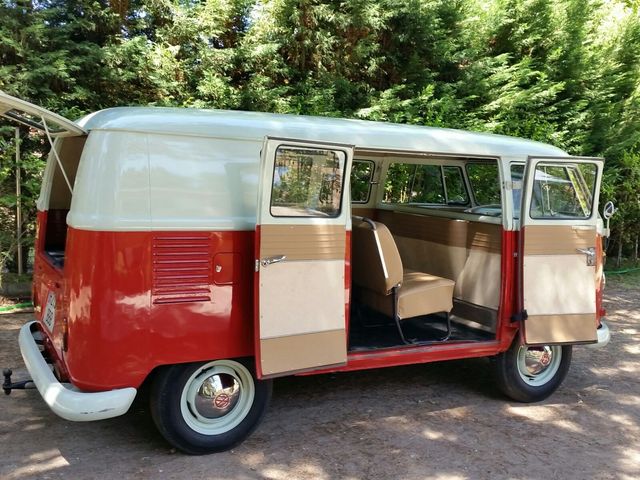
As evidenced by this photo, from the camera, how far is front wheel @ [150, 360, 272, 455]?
3.46 meters

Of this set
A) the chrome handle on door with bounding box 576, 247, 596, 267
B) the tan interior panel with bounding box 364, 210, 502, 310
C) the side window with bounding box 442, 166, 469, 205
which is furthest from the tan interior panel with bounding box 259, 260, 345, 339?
the side window with bounding box 442, 166, 469, 205

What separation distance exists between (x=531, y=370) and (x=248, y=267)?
2.63 metres

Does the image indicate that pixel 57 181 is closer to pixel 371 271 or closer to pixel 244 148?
pixel 244 148

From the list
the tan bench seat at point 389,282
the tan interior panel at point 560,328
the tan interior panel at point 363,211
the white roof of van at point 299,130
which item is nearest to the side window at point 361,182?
the tan interior panel at point 363,211

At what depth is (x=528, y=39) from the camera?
10.6 meters

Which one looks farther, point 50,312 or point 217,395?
point 50,312

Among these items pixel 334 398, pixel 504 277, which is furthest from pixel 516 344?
→ pixel 334 398

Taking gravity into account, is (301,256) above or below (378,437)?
above

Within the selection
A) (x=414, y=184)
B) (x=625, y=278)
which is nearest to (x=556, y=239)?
(x=414, y=184)

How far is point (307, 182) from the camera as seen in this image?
11.9ft

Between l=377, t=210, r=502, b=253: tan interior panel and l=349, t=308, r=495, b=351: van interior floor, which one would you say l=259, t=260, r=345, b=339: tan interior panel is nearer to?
l=349, t=308, r=495, b=351: van interior floor

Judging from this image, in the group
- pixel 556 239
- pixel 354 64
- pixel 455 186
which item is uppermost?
pixel 354 64

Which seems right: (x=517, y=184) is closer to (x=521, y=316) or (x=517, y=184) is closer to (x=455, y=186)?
(x=521, y=316)

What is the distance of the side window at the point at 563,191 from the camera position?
4.40 m
